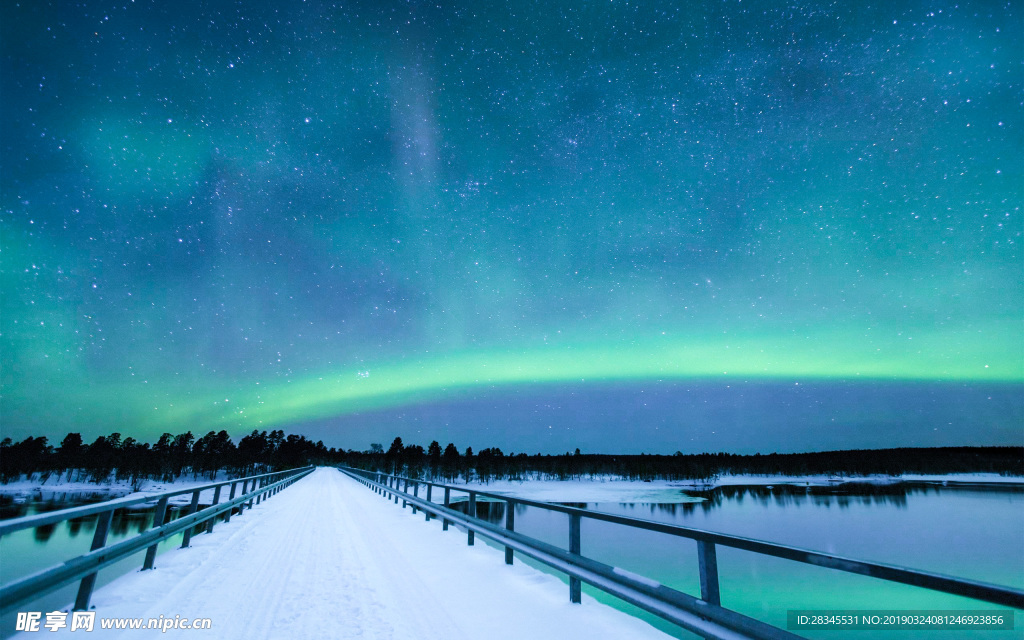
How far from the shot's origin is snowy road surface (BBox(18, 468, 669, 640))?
4699 mm

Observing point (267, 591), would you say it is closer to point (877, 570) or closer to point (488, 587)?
point (488, 587)

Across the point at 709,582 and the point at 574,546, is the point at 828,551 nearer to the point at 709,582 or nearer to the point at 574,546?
the point at 574,546

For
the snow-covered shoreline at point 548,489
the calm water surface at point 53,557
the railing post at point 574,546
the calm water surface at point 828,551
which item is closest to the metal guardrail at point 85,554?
the calm water surface at point 53,557

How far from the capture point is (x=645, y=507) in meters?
49.2

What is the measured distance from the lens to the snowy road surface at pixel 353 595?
185 inches

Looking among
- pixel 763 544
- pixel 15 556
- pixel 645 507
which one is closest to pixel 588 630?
pixel 763 544

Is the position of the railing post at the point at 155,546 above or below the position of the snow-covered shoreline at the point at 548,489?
above

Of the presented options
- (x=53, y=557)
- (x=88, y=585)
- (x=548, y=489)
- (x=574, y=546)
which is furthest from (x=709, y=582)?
(x=548, y=489)

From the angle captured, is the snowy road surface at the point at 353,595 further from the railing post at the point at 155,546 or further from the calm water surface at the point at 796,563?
the calm water surface at the point at 796,563

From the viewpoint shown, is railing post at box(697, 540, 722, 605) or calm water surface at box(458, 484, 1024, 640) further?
calm water surface at box(458, 484, 1024, 640)

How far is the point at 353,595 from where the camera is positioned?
19.1ft

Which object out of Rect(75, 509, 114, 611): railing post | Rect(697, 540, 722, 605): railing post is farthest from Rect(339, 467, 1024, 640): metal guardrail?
Rect(75, 509, 114, 611): railing post

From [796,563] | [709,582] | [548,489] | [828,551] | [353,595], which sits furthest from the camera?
[548,489]

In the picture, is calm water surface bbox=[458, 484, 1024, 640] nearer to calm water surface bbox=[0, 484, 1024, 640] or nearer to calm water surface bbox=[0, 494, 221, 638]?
calm water surface bbox=[0, 484, 1024, 640]
